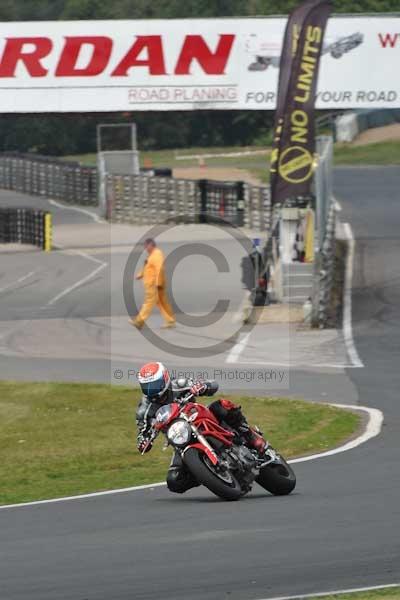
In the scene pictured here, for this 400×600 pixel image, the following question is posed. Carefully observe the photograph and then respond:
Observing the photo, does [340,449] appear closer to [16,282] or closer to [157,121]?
[16,282]

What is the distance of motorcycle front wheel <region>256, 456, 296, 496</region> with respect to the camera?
1085cm

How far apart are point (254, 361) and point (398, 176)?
3153cm

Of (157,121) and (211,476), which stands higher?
(157,121)

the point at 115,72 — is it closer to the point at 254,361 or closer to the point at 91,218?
the point at 91,218

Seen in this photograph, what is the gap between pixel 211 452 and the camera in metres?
10.2

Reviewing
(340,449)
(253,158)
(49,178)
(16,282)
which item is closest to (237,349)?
(340,449)

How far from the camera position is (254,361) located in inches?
839

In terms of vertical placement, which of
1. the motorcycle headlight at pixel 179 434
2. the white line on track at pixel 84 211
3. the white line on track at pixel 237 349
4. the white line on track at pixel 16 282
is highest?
the white line on track at pixel 84 211

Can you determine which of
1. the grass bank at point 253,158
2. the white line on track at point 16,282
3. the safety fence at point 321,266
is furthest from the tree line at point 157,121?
the safety fence at point 321,266

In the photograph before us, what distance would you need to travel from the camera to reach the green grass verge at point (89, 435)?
43.5 ft

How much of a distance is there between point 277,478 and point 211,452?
0.99 metres

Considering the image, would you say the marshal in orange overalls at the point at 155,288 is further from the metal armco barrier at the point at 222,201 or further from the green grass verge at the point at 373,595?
the green grass verge at the point at 373,595

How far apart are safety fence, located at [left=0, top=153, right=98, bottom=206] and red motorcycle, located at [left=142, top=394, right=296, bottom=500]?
41734mm

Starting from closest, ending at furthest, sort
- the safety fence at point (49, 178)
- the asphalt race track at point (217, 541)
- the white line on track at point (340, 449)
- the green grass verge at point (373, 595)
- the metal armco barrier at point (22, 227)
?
the green grass verge at point (373, 595) < the asphalt race track at point (217, 541) < the white line on track at point (340, 449) < the metal armco barrier at point (22, 227) < the safety fence at point (49, 178)
